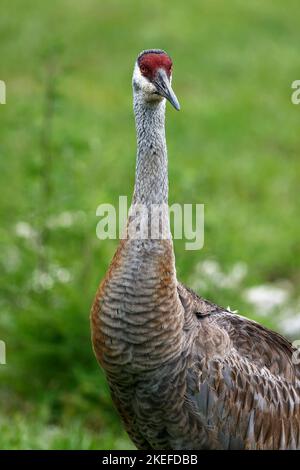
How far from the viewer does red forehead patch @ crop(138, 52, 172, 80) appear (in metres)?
3.83

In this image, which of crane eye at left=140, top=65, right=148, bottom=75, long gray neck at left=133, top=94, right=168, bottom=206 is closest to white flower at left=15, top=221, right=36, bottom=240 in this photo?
long gray neck at left=133, top=94, right=168, bottom=206

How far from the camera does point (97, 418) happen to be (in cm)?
576

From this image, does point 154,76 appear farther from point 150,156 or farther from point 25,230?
point 25,230

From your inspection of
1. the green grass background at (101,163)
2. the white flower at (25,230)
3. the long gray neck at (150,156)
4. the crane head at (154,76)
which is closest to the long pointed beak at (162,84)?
the crane head at (154,76)

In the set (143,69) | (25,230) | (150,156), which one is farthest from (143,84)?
(25,230)

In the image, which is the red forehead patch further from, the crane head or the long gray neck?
the long gray neck

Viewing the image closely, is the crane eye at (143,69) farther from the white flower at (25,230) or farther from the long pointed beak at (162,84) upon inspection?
the white flower at (25,230)

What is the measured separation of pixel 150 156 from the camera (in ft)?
12.9

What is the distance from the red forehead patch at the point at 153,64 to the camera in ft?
12.6

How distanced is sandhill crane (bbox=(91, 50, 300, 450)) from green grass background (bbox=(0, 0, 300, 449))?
1152mm

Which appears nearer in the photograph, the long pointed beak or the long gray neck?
the long pointed beak

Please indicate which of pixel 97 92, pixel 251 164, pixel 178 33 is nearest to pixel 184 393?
pixel 251 164
